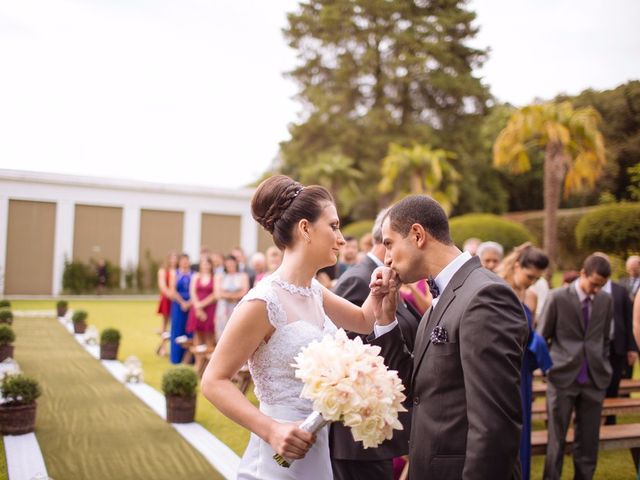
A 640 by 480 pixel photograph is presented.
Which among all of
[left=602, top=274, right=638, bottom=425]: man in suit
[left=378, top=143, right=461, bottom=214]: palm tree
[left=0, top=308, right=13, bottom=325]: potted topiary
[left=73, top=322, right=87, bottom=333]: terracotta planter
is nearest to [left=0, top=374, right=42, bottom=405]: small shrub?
[left=0, top=308, right=13, bottom=325]: potted topiary

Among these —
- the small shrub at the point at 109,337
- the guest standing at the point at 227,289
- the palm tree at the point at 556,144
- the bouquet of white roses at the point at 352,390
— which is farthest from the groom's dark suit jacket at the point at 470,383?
the palm tree at the point at 556,144

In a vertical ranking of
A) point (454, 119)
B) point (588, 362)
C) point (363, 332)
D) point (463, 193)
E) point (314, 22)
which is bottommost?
point (588, 362)

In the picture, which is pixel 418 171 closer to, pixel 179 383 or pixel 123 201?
pixel 123 201

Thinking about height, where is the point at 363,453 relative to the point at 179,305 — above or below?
above

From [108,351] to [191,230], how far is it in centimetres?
1684

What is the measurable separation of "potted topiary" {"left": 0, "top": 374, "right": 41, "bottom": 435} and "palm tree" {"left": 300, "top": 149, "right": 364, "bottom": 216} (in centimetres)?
3050

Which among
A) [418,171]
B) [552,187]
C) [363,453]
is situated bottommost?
[363,453]

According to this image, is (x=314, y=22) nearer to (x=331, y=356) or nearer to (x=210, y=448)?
(x=210, y=448)

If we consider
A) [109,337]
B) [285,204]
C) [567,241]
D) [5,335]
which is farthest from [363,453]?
[567,241]

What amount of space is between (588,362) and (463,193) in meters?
35.3

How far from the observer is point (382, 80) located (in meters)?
38.7

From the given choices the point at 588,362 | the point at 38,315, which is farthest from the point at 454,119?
the point at 588,362

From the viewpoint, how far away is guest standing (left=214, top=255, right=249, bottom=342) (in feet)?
39.7

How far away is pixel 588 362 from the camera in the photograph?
568 centimetres
